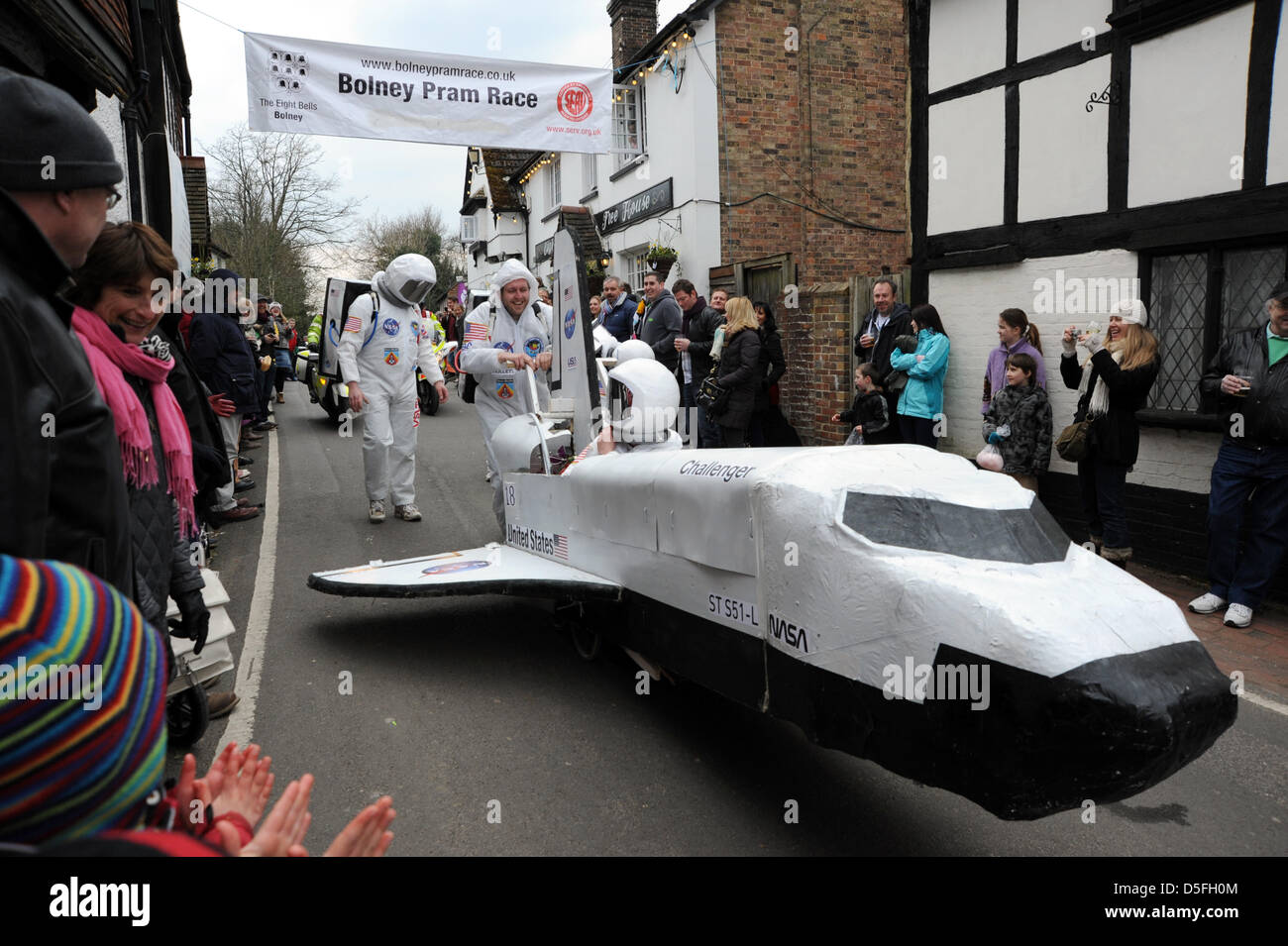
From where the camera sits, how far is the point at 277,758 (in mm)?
3834

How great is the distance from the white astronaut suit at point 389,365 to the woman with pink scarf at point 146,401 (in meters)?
4.75

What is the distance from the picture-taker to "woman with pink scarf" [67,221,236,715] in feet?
8.61

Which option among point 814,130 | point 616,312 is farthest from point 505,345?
point 814,130

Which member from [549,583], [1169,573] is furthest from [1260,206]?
[549,583]

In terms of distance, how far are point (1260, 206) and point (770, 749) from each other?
5.73 meters

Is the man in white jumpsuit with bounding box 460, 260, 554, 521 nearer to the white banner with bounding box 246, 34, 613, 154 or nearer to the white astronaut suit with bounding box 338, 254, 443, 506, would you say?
the white astronaut suit with bounding box 338, 254, 443, 506

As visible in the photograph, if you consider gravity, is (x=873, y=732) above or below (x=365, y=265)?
below

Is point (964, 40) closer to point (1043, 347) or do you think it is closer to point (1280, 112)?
point (1043, 347)

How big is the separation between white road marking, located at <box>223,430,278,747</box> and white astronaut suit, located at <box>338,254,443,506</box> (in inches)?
47.1

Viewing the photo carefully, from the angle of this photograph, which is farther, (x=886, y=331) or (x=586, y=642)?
(x=886, y=331)

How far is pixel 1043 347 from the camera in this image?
27.0 ft

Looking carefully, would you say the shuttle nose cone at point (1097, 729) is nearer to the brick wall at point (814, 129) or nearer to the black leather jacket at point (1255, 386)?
the black leather jacket at point (1255, 386)

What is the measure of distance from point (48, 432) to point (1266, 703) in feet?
18.2
